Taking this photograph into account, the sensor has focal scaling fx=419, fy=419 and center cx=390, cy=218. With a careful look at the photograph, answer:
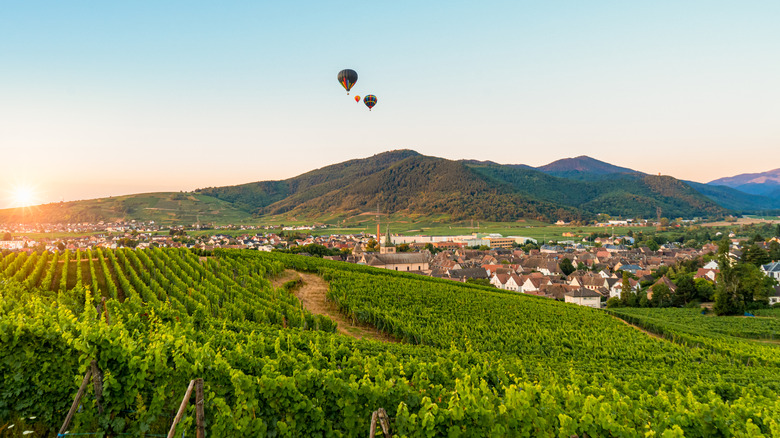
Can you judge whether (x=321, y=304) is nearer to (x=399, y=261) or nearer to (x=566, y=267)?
(x=399, y=261)

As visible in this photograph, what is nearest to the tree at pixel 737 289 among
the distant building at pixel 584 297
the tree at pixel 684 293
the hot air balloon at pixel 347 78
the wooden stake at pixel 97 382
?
the tree at pixel 684 293

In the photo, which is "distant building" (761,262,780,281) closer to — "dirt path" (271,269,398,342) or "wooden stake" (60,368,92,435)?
"dirt path" (271,269,398,342)

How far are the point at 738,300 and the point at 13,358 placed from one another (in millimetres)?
64240

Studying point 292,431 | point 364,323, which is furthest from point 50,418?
point 364,323

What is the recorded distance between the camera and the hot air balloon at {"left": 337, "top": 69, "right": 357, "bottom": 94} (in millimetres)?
49375

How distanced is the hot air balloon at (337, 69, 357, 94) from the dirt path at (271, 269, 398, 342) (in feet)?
76.4

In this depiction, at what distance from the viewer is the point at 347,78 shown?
4944 cm

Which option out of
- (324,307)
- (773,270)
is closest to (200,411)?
(324,307)

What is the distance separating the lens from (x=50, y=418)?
734 cm

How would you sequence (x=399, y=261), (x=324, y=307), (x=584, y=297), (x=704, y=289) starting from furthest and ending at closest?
(x=399, y=261)
(x=584, y=297)
(x=704, y=289)
(x=324, y=307)

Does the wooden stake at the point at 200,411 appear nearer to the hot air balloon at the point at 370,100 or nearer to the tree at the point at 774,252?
the hot air balloon at the point at 370,100

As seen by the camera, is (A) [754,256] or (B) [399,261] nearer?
(A) [754,256]

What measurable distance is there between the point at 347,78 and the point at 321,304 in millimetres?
30120

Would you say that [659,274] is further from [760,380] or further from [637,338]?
[760,380]
